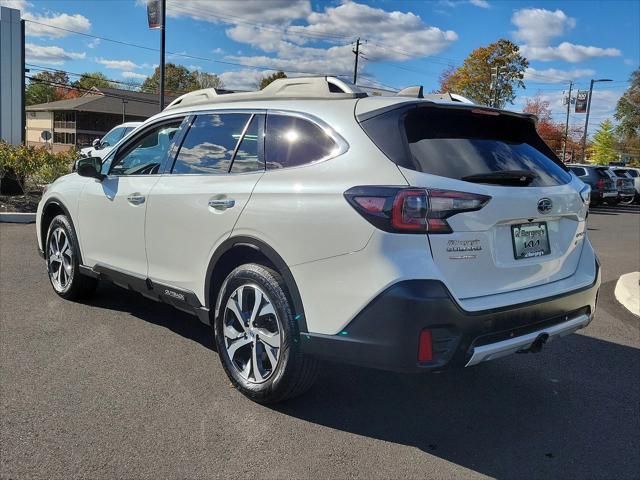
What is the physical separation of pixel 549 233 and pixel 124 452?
2.64 meters

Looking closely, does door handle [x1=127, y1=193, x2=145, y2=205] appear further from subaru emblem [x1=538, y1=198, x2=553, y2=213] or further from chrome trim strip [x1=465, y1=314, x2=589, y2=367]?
subaru emblem [x1=538, y1=198, x2=553, y2=213]

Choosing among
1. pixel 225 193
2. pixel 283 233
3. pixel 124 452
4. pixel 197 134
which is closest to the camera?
pixel 124 452

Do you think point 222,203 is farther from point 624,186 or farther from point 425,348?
point 624,186

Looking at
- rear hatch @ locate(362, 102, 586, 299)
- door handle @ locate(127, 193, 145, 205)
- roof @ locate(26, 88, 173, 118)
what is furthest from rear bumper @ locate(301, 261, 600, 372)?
roof @ locate(26, 88, 173, 118)

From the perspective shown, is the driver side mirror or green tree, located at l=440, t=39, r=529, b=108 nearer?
the driver side mirror

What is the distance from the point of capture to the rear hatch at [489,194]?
9.27 feet

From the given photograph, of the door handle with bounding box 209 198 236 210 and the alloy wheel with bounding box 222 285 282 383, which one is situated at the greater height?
the door handle with bounding box 209 198 236 210

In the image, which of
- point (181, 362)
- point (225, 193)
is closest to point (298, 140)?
point (225, 193)

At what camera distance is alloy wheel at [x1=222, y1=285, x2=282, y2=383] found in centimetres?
334

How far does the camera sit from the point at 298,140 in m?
3.36

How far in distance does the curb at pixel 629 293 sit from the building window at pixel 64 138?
6282cm

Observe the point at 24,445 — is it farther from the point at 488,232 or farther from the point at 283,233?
the point at 488,232

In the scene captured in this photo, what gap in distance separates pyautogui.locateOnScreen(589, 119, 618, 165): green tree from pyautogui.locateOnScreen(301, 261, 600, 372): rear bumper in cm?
9083

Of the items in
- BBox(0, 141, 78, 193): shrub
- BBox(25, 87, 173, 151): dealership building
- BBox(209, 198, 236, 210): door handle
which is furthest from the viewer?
BBox(25, 87, 173, 151): dealership building
